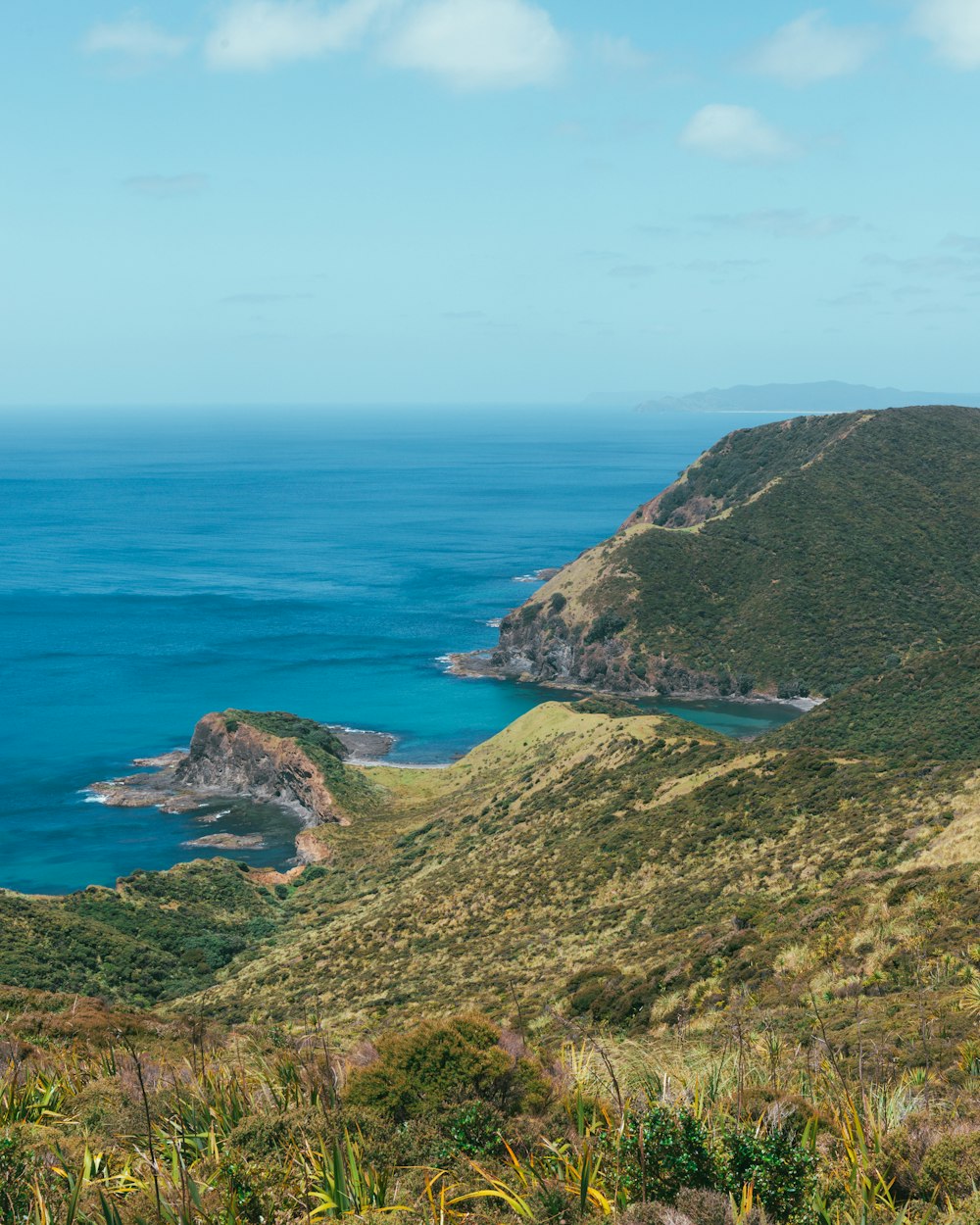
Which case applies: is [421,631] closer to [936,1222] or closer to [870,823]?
[870,823]

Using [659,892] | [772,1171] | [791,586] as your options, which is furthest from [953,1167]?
[791,586]

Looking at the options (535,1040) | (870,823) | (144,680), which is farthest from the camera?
(144,680)

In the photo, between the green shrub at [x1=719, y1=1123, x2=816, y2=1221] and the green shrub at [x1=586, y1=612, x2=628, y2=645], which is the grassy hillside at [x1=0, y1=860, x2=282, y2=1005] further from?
the green shrub at [x1=586, y1=612, x2=628, y2=645]

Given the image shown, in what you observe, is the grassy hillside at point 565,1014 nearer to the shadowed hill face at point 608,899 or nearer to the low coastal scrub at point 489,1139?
the low coastal scrub at point 489,1139

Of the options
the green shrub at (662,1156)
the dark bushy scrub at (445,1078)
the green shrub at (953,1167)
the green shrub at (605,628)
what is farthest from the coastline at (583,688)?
the green shrub at (662,1156)

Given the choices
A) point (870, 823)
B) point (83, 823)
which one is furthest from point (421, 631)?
point (870, 823)

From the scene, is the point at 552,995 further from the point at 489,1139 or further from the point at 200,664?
the point at 200,664

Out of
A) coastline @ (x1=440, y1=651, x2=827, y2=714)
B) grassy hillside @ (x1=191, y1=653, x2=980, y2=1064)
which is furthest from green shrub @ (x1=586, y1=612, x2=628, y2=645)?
grassy hillside @ (x1=191, y1=653, x2=980, y2=1064)
